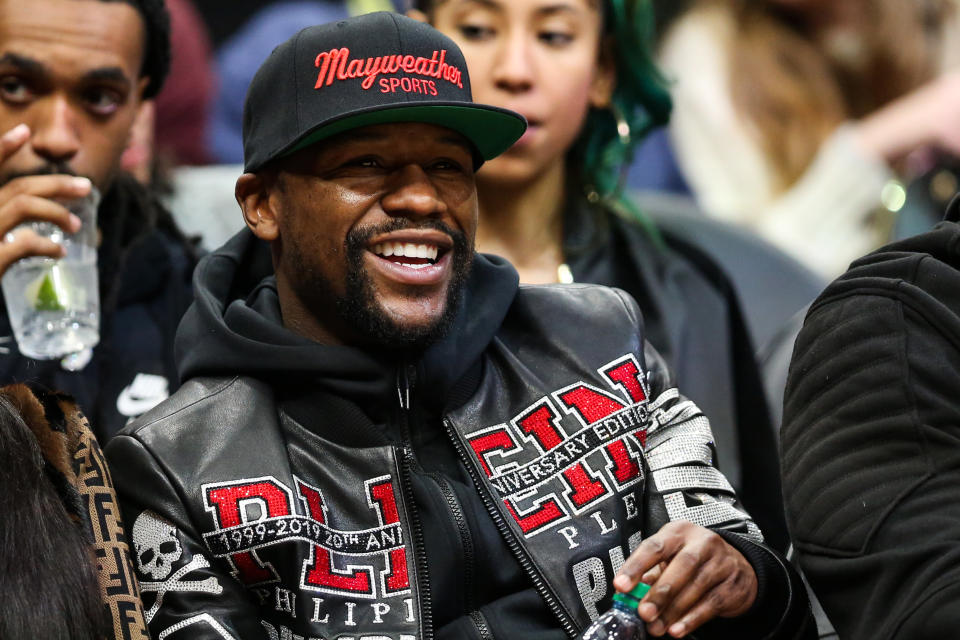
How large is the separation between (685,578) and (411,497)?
42 centimetres

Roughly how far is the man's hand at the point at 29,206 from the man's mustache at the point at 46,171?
74 mm

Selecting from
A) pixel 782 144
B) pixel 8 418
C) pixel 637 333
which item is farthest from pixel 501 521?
pixel 782 144

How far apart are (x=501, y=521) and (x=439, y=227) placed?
44cm

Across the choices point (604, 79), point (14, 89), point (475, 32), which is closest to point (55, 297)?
→ point (14, 89)

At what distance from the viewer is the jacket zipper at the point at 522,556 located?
2.22 m

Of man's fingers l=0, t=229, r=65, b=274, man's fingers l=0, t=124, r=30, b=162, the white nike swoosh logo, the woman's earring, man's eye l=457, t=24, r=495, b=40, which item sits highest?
man's eye l=457, t=24, r=495, b=40

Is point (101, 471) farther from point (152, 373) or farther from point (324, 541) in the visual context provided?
point (152, 373)

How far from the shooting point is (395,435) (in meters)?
2.29

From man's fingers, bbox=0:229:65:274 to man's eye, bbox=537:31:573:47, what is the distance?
1283 millimetres

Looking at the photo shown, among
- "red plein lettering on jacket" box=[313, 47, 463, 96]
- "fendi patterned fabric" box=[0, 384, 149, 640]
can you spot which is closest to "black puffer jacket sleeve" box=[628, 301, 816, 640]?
"red plein lettering on jacket" box=[313, 47, 463, 96]

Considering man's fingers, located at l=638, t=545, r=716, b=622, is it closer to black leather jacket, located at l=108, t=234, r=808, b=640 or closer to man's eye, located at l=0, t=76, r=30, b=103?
black leather jacket, located at l=108, t=234, r=808, b=640

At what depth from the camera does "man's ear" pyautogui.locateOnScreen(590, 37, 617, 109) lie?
12.1 ft

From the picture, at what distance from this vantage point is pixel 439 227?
230 cm

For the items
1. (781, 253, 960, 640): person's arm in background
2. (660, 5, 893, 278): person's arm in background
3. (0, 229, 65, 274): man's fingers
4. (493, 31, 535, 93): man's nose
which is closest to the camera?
(781, 253, 960, 640): person's arm in background
